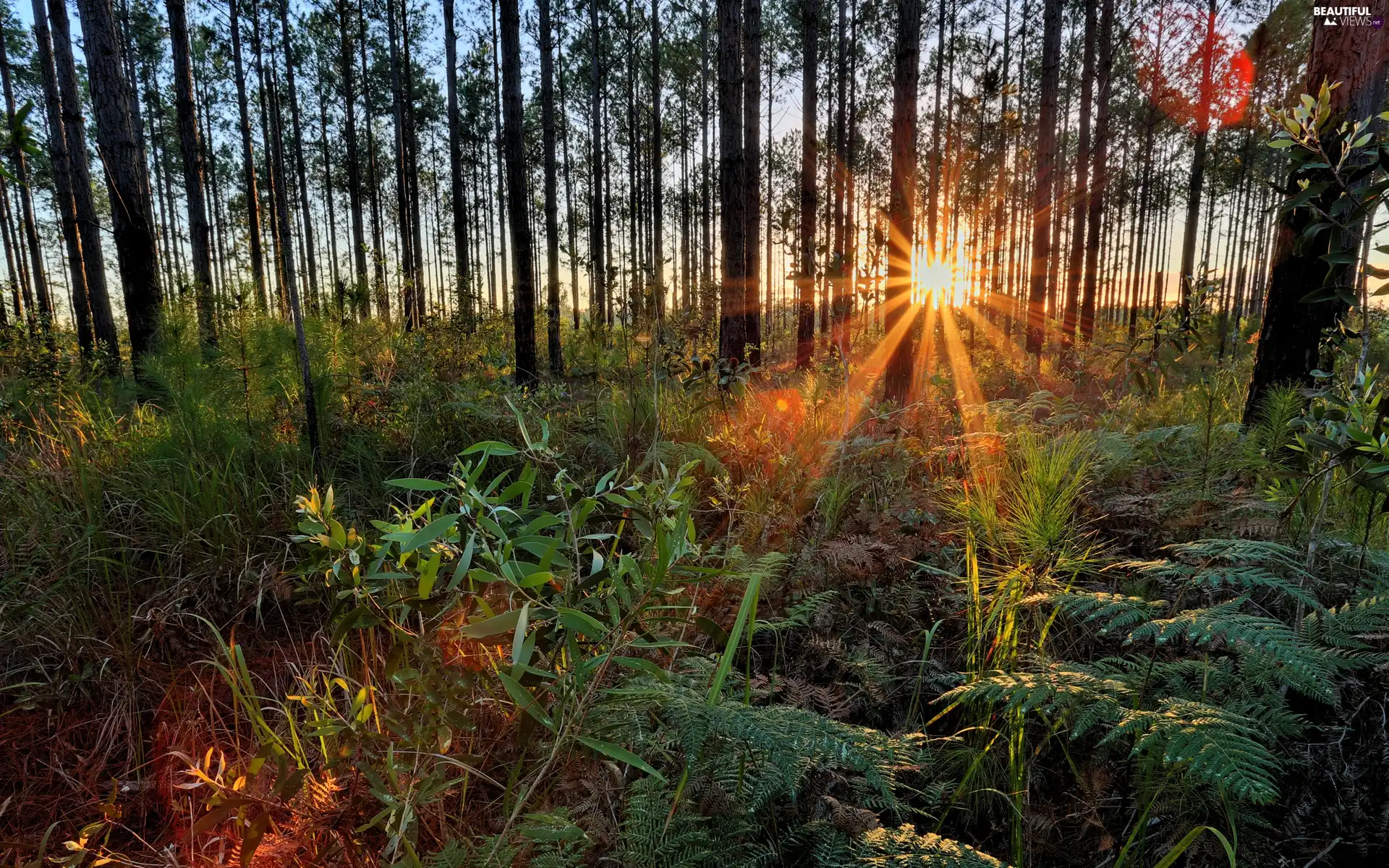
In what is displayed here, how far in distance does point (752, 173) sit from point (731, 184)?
5.66 ft

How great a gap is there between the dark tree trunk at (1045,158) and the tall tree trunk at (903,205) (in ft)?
14.8

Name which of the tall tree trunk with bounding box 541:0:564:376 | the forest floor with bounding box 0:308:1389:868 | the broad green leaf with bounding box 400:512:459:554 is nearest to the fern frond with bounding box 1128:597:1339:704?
the forest floor with bounding box 0:308:1389:868

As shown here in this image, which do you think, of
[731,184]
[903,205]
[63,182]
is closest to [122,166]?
[63,182]

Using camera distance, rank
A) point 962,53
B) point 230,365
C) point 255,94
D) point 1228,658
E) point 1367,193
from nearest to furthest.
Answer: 1. point 1228,658
2. point 1367,193
3. point 230,365
4. point 255,94
5. point 962,53

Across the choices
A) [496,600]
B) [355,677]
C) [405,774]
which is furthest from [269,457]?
[405,774]

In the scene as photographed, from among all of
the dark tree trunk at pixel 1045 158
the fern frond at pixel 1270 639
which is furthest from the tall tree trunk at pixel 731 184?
the fern frond at pixel 1270 639

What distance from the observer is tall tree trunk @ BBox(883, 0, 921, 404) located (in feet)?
18.5

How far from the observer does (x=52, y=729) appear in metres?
2.02

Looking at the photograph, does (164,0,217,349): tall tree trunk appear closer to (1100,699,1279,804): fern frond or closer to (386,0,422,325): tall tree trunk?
(386,0,422,325): tall tree trunk

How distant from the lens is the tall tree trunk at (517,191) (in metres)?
7.69

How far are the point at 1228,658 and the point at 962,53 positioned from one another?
2179 centimetres

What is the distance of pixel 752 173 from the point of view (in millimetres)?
8602

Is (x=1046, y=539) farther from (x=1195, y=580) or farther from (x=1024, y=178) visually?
(x=1024, y=178)

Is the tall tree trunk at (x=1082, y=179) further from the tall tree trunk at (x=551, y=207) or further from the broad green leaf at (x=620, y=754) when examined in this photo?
the broad green leaf at (x=620, y=754)
